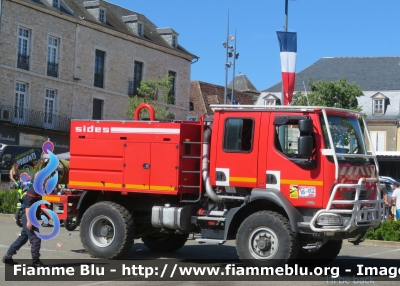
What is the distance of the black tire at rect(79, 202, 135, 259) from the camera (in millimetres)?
13453

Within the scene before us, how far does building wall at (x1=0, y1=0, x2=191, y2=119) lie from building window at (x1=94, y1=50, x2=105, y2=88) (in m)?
0.28

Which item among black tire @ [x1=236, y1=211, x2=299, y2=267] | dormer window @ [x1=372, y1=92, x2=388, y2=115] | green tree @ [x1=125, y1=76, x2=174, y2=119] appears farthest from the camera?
dormer window @ [x1=372, y1=92, x2=388, y2=115]

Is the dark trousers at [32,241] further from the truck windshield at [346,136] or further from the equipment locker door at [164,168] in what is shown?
the truck windshield at [346,136]

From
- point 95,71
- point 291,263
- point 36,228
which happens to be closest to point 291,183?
point 291,263

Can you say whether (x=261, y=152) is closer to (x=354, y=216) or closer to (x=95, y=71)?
(x=354, y=216)

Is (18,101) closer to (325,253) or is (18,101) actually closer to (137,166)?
(137,166)

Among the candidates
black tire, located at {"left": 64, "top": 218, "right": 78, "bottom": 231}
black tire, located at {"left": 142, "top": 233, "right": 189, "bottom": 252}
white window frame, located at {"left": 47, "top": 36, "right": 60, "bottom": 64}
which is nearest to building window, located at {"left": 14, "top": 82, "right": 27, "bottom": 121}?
white window frame, located at {"left": 47, "top": 36, "right": 60, "bottom": 64}

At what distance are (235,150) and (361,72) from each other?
54639 mm

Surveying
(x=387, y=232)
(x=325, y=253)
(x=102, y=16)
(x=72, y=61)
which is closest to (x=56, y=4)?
(x=72, y=61)

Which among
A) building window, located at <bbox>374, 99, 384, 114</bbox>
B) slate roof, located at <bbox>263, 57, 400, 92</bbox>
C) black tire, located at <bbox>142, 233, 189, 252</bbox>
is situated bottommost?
black tire, located at <bbox>142, 233, 189, 252</bbox>

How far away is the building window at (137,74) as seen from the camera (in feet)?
166

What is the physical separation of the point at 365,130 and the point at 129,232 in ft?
15.3

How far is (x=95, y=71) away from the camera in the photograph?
156 feet

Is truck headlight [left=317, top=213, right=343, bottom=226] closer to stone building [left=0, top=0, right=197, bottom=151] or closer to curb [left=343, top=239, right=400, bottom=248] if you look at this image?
curb [left=343, top=239, right=400, bottom=248]
